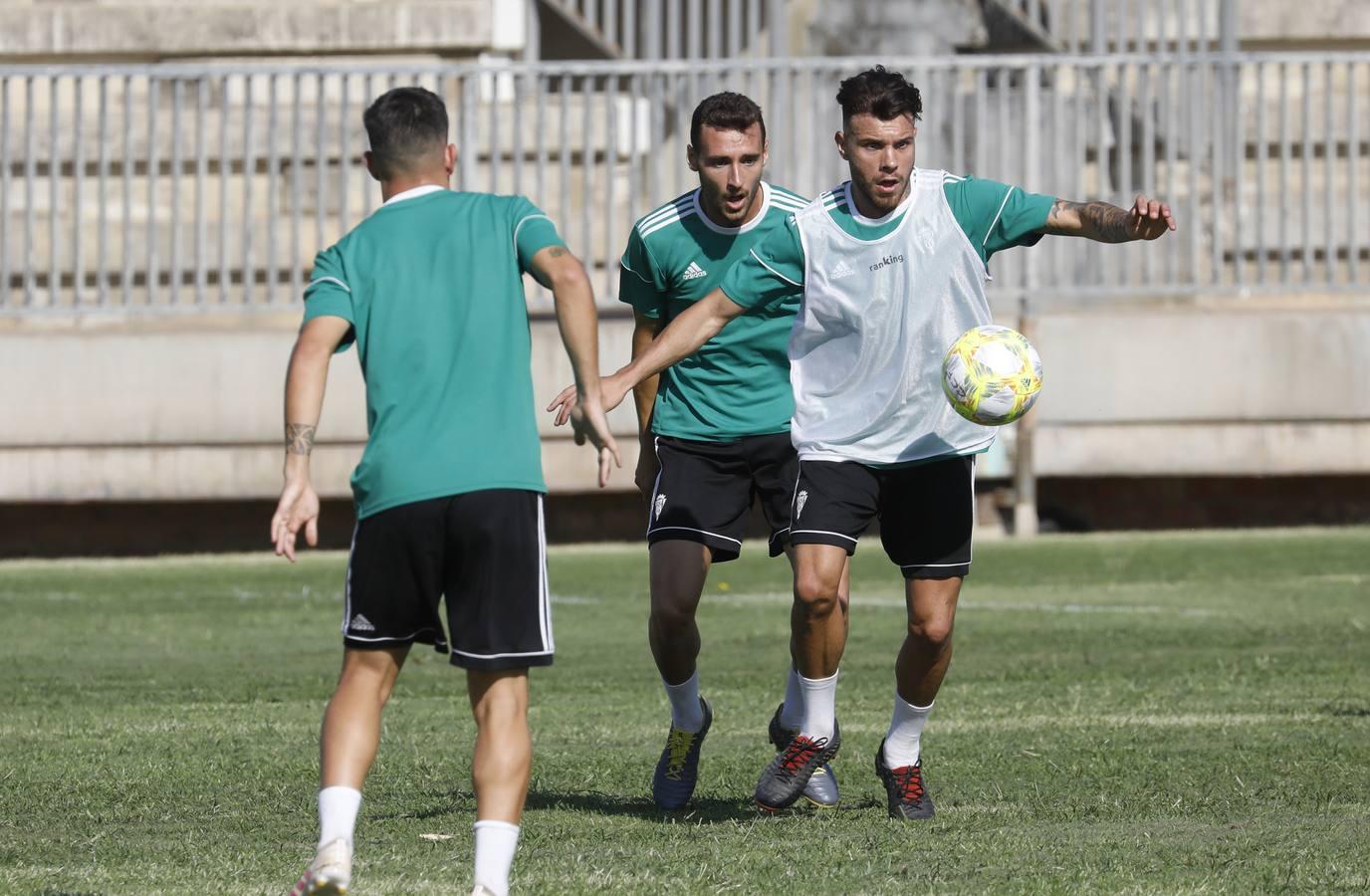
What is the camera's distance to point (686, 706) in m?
7.20

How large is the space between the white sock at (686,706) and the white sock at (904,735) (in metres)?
0.66

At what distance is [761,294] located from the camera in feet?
22.3

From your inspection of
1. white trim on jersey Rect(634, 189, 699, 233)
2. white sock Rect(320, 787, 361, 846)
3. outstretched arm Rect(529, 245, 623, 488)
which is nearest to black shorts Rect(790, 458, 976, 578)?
white trim on jersey Rect(634, 189, 699, 233)

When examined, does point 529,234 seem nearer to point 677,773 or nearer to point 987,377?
point 987,377

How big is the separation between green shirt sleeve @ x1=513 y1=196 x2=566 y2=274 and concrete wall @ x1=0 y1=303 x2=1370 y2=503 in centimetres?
1062

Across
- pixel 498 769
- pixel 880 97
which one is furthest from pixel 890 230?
pixel 498 769

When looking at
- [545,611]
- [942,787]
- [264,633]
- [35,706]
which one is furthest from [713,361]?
[264,633]

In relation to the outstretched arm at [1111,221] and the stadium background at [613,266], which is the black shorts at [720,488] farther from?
Answer: the stadium background at [613,266]

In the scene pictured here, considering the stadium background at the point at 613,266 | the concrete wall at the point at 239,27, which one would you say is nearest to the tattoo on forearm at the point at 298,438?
the stadium background at the point at 613,266

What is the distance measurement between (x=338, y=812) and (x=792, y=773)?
200cm

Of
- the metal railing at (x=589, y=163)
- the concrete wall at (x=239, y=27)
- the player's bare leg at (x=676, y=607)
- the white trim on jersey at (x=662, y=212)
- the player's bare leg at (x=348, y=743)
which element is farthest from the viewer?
the concrete wall at (x=239, y=27)

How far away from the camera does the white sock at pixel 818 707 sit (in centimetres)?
679

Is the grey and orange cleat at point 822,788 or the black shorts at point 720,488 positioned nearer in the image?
the grey and orange cleat at point 822,788

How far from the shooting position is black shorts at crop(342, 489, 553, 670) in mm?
5070
